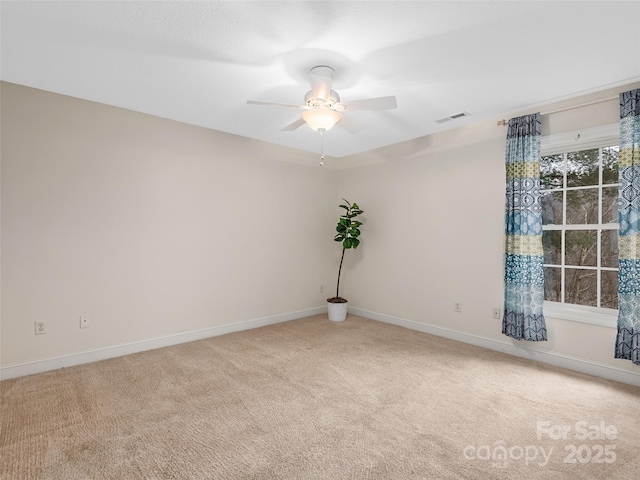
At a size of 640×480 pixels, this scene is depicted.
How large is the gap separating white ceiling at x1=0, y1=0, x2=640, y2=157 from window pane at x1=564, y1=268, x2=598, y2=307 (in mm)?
1684

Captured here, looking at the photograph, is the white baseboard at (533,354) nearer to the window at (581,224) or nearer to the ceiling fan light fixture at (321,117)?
the window at (581,224)

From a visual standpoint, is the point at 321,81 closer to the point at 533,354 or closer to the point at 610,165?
the point at 610,165

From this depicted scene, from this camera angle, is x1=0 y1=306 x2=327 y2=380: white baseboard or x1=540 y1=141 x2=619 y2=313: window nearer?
x1=0 y1=306 x2=327 y2=380: white baseboard

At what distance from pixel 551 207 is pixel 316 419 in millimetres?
3094

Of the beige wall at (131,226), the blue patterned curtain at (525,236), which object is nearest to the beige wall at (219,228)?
the beige wall at (131,226)

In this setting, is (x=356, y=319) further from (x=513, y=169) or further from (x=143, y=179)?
(x=143, y=179)

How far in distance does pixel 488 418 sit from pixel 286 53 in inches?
115

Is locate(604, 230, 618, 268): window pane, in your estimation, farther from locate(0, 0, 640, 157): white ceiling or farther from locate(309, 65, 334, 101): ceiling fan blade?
locate(309, 65, 334, 101): ceiling fan blade

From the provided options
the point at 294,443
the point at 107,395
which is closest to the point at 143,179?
the point at 107,395

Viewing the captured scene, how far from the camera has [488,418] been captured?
2.24 metres

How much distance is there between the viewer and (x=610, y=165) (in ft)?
9.77

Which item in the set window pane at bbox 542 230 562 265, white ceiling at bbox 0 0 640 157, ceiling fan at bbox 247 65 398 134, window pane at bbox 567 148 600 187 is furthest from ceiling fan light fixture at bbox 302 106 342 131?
window pane at bbox 542 230 562 265

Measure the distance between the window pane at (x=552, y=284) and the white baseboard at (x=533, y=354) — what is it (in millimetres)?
552

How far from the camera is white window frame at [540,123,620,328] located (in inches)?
114
